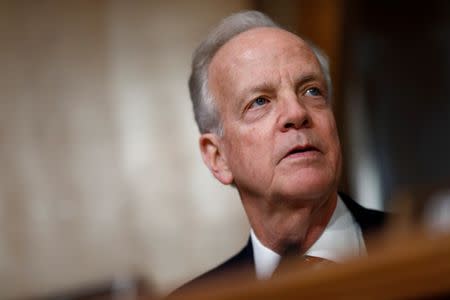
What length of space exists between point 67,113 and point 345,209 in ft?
3.25

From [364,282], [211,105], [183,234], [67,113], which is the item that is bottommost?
[364,282]

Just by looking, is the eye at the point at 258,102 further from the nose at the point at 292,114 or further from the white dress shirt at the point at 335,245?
the white dress shirt at the point at 335,245

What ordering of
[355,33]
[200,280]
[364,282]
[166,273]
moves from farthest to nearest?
[355,33]
[166,273]
[200,280]
[364,282]

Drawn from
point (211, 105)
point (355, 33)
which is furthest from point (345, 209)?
point (355, 33)

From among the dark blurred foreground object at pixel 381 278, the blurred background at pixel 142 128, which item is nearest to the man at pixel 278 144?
the blurred background at pixel 142 128

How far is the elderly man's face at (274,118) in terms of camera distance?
1.66 m

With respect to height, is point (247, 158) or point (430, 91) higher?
point (430, 91)

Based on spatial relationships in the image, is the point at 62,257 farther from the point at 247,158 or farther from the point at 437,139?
the point at 437,139

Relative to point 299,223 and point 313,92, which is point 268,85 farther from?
point 299,223

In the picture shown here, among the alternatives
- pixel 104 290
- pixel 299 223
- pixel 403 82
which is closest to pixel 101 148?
pixel 104 290

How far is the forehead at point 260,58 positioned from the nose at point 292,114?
71mm

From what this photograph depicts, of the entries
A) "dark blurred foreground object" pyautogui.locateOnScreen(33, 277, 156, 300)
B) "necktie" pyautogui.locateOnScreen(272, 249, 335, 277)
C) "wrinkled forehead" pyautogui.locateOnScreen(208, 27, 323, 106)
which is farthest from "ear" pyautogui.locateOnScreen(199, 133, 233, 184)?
"dark blurred foreground object" pyautogui.locateOnScreen(33, 277, 156, 300)

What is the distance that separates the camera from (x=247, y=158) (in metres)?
1.74

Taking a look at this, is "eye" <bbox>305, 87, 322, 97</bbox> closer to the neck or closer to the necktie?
the neck
